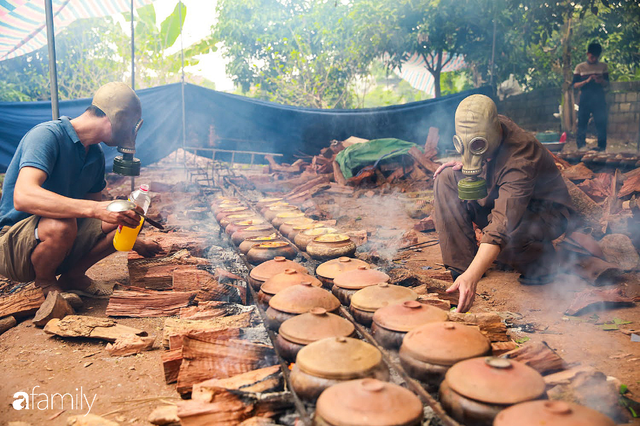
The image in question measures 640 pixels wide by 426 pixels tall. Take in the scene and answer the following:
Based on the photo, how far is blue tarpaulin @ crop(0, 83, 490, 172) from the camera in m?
8.83

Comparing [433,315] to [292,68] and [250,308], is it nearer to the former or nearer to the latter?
[250,308]

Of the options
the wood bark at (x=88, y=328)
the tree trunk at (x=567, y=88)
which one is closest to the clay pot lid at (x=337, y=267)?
the wood bark at (x=88, y=328)

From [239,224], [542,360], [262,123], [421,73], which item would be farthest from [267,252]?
[421,73]

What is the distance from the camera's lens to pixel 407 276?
10.8 ft

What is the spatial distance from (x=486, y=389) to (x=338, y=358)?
0.53m

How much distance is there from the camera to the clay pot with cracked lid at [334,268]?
9.69ft

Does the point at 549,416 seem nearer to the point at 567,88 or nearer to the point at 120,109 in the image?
the point at 120,109

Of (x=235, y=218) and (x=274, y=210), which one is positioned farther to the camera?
(x=274, y=210)

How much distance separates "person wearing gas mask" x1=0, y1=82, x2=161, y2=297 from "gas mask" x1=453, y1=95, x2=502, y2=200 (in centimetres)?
222

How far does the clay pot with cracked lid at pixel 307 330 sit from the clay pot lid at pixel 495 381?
1.86 feet

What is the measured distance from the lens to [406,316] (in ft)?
6.86

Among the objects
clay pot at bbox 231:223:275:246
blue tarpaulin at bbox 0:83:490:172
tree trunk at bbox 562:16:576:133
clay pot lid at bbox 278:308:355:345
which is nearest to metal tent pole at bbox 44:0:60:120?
clay pot at bbox 231:223:275:246

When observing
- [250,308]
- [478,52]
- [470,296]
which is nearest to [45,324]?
[250,308]

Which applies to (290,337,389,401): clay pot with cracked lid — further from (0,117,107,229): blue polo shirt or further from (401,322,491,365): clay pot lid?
(0,117,107,229): blue polo shirt
